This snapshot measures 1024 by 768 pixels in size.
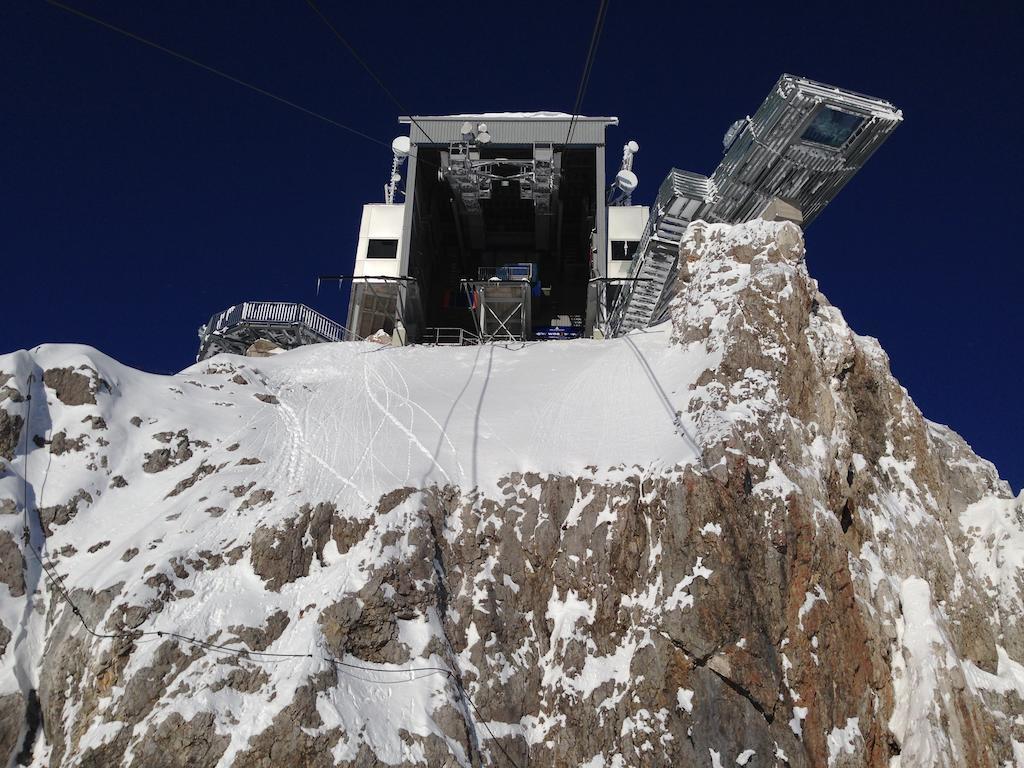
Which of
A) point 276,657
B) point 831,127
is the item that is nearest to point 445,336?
point 831,127

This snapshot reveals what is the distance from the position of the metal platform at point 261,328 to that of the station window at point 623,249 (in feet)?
51.6

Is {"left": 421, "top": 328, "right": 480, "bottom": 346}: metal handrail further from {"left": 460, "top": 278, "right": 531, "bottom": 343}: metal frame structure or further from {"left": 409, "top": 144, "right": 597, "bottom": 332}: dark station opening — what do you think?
{"left": 460, "top": 278, "right": 531, "bottom": 343}: metal frame structure

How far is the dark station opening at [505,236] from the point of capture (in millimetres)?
41031

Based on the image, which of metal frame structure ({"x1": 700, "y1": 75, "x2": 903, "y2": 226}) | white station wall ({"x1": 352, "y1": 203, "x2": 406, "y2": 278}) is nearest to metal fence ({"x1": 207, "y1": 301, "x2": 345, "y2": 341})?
white station wall ({"x1": 352, "y1": 203, "x2": 406, "y2": 278})

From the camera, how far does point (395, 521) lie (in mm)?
19812

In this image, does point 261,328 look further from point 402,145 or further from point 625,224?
point 625,224

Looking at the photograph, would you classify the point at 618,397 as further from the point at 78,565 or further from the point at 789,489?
the point at 78,565

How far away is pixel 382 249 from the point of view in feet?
129

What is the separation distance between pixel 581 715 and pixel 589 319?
23.7 m

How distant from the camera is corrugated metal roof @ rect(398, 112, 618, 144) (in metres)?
39.9

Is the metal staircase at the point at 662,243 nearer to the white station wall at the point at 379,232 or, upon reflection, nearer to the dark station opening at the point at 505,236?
the dark station opening at the point at 505,236

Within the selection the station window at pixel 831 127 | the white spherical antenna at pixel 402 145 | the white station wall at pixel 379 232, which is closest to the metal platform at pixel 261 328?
the white station wall at pixel 379 232

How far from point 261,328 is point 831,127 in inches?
987

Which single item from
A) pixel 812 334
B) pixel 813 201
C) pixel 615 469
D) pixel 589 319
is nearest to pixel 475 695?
pixel 615 469
